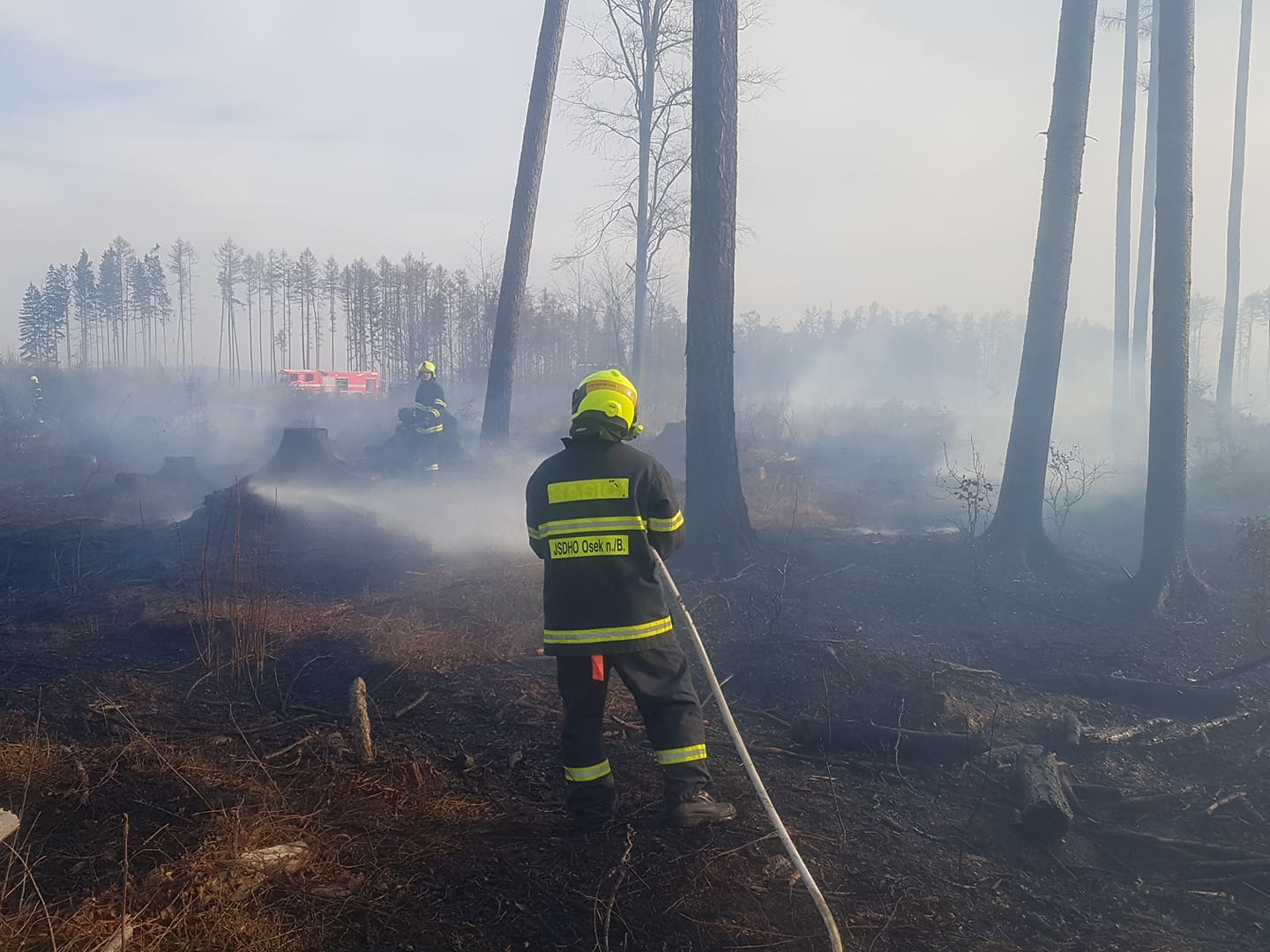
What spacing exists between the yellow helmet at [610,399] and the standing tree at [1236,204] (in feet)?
90.7

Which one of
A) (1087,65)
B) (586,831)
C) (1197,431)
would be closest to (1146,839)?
(586,831)

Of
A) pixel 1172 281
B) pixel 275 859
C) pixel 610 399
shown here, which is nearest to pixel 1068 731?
pixel 610 399

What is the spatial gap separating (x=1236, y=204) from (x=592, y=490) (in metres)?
30.6

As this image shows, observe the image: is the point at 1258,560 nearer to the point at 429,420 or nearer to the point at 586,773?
the point at 586,773

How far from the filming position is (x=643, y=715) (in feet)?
12.4

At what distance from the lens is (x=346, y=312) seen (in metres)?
61.4

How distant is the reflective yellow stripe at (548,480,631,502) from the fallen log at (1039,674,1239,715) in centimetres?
438

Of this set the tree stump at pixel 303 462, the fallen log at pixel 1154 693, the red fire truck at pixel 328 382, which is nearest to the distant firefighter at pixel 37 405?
the red fire truck at pixel 328 382

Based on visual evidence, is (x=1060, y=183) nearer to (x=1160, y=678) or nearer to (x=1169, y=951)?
(x=1160, y=678)

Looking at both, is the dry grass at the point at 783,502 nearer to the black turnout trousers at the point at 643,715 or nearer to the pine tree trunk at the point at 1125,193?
the black turnout trousers at the point at 643,715

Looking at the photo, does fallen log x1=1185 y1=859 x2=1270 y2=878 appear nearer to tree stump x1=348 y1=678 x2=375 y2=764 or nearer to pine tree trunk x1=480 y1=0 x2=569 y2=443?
tree stump x1=348 y1=678 x2=375 y2=764

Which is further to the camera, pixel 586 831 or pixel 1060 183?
pixel 1060 183

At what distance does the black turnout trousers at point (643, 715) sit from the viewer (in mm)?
3688

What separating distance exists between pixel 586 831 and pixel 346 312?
207 ft
